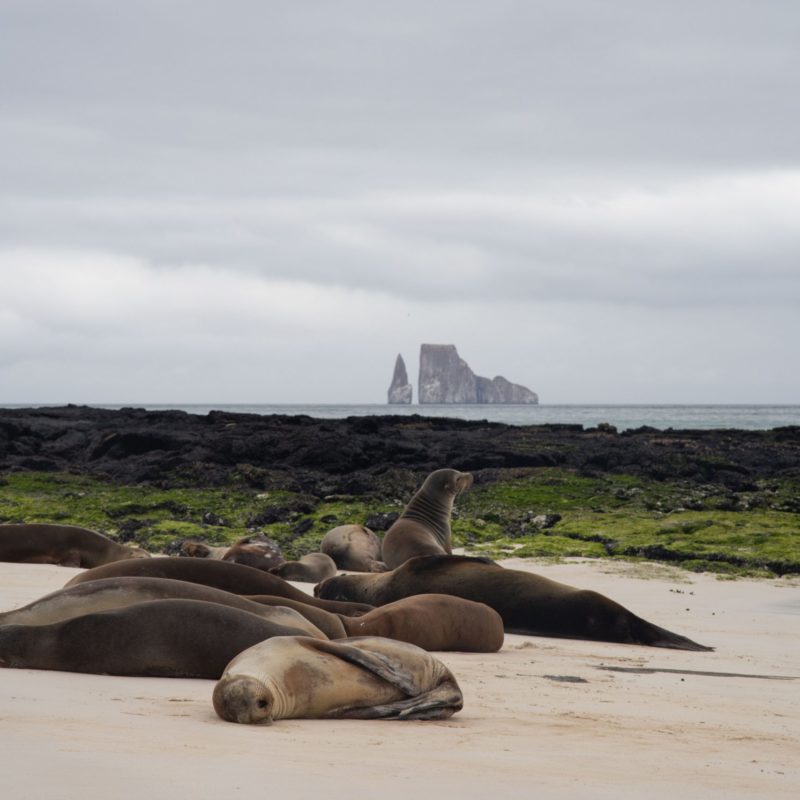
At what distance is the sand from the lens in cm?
346

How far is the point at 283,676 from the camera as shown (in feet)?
16.0

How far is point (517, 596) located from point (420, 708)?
4.34 m

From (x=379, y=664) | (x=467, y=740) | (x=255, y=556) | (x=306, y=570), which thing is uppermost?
(x=379, y=664)

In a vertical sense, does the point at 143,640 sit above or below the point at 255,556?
above

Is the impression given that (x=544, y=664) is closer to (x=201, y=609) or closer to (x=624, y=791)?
(x=201, y=609)

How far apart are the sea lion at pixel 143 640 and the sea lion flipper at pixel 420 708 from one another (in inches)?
37.4

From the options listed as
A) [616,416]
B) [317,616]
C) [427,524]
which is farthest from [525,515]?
[616,416]

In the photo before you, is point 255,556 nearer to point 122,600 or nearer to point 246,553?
point 246,553

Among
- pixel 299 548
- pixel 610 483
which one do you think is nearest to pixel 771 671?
pixel 299 548

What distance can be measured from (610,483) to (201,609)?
16168 millimetres

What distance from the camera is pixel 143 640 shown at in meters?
5.83

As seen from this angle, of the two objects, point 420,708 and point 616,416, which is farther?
point 616,416

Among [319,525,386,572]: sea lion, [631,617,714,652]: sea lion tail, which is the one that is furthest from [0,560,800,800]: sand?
[319,525,386,572]: sea lion

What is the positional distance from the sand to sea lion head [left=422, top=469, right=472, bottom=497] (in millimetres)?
5949
